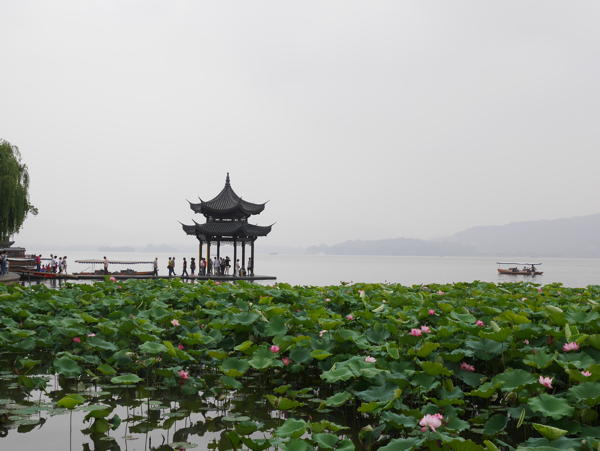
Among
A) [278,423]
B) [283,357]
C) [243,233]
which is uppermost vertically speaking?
[243,233]

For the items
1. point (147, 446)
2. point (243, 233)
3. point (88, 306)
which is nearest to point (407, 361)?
point (147, 446)

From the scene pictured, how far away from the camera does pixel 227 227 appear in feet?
94.7

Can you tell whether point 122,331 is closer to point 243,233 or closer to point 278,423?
point 278,423

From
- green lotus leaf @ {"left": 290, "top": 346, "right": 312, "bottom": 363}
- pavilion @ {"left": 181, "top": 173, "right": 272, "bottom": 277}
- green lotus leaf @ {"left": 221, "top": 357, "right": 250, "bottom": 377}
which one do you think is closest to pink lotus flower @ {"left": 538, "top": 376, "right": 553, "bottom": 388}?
green lotus leaf @ {"left": 290, "top": 346, "right": 312, "bottom": 363}

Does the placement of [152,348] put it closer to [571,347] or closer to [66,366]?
[66,366]

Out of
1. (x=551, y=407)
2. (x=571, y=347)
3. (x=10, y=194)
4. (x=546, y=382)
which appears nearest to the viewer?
(x=551, y=407)

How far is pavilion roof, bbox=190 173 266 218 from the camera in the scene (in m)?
29.1

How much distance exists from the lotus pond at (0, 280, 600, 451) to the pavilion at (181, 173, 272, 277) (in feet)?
74.4

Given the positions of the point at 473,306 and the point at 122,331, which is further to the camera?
the point at 473,306

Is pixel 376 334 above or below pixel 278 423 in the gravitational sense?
above

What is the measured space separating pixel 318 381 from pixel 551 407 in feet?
7.32

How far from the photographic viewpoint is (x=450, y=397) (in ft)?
10.2

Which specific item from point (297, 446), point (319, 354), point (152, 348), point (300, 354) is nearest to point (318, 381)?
point (300, 354)

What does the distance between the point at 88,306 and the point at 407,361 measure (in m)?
4.48
